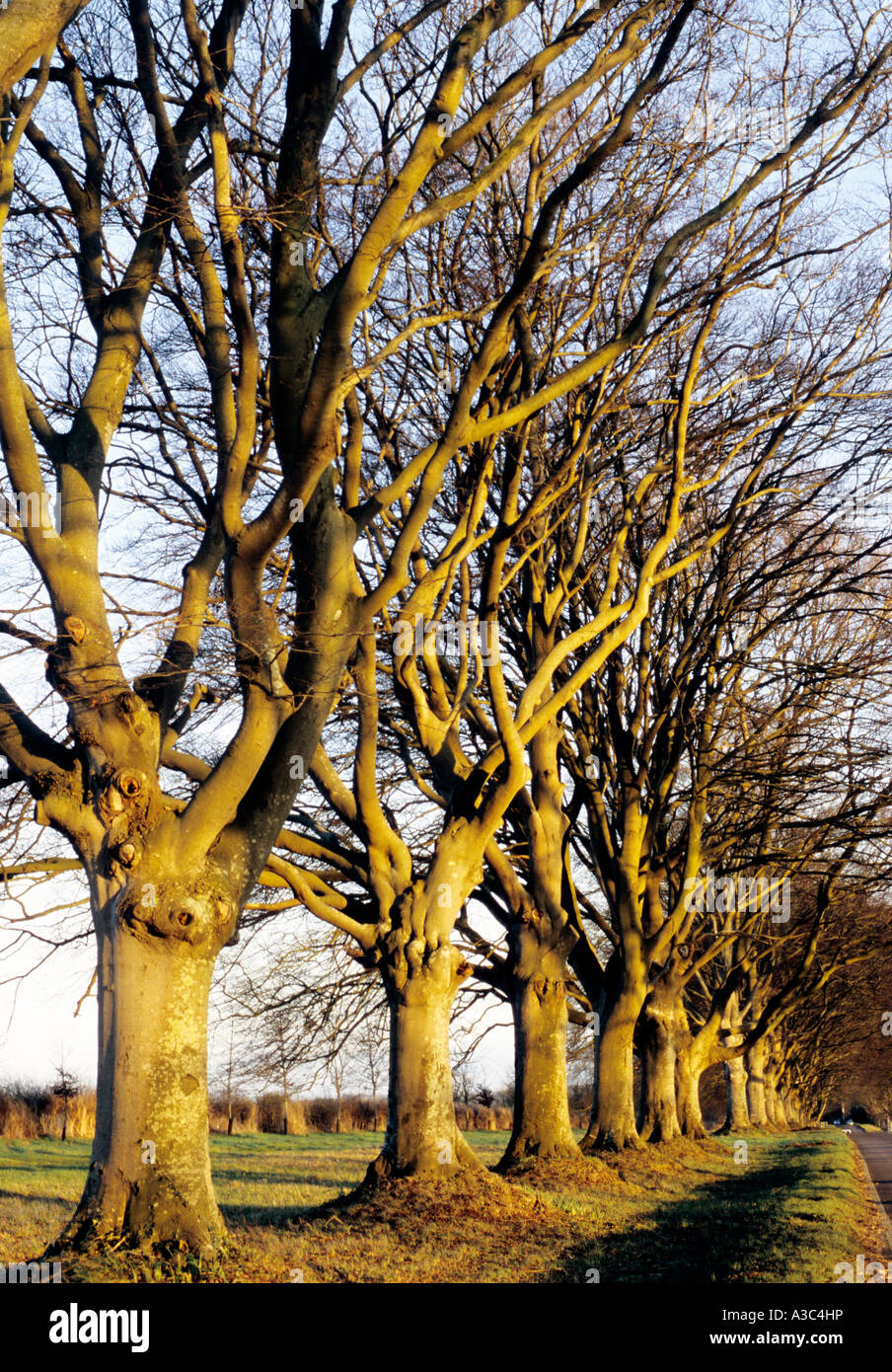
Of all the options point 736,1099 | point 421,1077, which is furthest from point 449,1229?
point 736,1099

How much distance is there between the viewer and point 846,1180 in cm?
1614

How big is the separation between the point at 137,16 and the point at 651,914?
1384 cm

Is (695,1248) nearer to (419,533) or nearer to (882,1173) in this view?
(419,533)

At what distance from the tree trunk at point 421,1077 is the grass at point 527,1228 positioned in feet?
1.05

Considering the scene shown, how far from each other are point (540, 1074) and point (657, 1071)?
6626mm

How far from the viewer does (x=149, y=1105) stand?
→ 676 cm

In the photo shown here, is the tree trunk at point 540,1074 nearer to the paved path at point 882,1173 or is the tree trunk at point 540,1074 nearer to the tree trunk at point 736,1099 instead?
the paved path at point 882,1173

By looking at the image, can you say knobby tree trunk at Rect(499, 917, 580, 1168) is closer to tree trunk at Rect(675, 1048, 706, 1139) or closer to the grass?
the grass

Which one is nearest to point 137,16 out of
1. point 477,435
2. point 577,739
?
point 477,435

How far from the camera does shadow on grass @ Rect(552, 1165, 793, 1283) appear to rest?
25.2 ft

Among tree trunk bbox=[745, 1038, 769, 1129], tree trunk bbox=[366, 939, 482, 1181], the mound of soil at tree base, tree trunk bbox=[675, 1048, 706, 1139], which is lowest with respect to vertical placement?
tree trunk bbox=[745, 1038, 769, 1129]

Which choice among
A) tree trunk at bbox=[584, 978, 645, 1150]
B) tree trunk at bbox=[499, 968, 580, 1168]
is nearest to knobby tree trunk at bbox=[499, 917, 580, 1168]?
tree trunk at bbox=[499, 968, 580, 1168]

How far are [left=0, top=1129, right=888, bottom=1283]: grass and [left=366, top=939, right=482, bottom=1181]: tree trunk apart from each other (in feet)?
Result: 1.05
